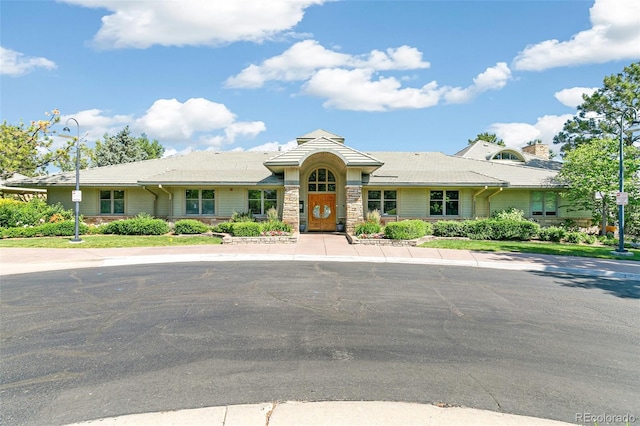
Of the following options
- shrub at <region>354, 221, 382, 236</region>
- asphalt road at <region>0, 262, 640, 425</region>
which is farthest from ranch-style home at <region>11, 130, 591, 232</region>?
asphalt road at <region>0, 262, 640, 425</region>

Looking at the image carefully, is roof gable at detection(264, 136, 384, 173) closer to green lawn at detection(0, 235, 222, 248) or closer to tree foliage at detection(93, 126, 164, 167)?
green lawn at detection(0, 235, 222, 248)

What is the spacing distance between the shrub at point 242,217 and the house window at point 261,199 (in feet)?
2.18

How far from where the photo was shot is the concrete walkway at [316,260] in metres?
3.56

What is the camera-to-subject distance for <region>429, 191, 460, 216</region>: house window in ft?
76.0

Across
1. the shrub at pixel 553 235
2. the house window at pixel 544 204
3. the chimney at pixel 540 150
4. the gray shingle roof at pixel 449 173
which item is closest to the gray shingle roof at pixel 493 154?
the chimney at pixel 540 150

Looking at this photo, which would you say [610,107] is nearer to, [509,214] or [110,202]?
[509,214]

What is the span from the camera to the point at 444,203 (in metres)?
23.2

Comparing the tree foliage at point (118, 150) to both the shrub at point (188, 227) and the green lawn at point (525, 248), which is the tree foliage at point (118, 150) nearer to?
the shrub at point (188, 227)

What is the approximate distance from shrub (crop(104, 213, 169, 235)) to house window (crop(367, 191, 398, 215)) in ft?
39.0

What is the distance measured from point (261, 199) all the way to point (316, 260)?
10348 mm

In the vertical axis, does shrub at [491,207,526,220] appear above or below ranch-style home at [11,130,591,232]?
below

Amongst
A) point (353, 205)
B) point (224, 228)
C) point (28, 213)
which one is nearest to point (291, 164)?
point (353, 205)

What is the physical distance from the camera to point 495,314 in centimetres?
727

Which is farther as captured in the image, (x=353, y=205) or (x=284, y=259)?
(x=353, y=205)
